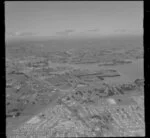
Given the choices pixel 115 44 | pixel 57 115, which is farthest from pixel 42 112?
pixel 115 44

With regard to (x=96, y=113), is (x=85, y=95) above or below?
below

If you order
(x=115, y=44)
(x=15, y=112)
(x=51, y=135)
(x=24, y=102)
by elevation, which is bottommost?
(x=115, y=44)

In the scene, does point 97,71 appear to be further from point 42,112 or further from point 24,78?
point 42,112

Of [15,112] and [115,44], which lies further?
[115,44]

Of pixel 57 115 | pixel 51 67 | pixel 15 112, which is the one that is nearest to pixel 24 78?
pixel 51 67
